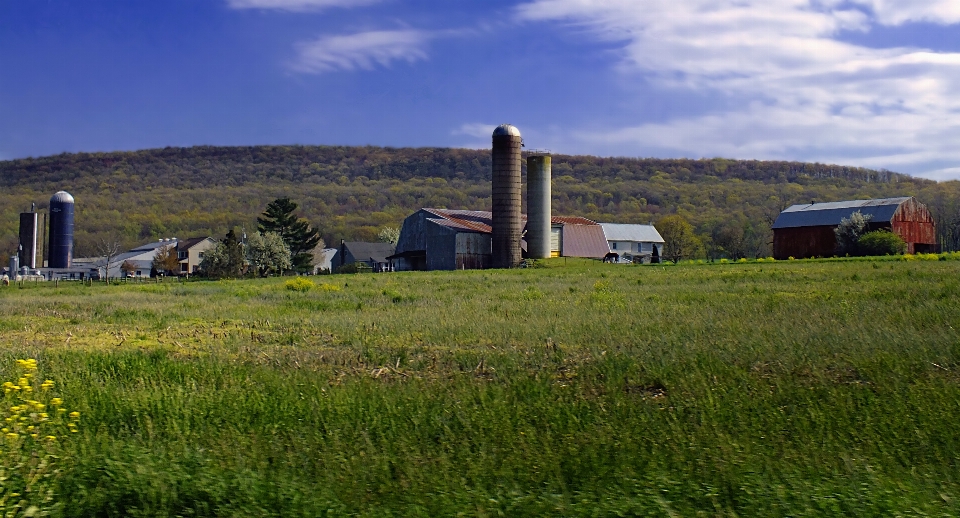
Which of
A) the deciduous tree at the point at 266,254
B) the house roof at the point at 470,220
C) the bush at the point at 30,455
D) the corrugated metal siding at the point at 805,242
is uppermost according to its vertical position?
the house roof at the point at 470,220

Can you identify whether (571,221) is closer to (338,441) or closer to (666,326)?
(666,326)

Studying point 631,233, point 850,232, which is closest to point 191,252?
point 631,233

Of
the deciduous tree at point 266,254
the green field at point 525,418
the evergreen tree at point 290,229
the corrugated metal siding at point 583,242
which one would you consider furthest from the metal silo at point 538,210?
the green field at point 525,418

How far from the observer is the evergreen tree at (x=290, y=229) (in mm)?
75625

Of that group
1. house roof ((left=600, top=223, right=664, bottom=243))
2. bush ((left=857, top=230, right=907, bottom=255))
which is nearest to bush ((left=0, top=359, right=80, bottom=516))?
bush ((left=857, top=230, right=907, bottom=255))

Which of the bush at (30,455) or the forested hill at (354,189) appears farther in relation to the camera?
the forested hill at (354,189)

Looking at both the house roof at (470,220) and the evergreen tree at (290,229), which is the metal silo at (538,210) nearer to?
the house roof at (470,220)

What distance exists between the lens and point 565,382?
909 centimetres

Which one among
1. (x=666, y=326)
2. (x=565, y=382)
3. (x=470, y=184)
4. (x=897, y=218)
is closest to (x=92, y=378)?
(x=565, y=382)

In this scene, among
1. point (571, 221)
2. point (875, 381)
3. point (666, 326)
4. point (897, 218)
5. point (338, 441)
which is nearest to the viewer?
point (338, 441)

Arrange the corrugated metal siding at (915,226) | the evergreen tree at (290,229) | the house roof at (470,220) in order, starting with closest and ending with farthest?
the corrugated metal siding at (915,226) < the house roof at (470,220) < the evergreen tree at (290,229)

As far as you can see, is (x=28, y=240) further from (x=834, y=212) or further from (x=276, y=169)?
(x=276, y=169)

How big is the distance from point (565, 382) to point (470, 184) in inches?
6629

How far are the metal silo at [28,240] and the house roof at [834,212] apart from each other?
263 ft
